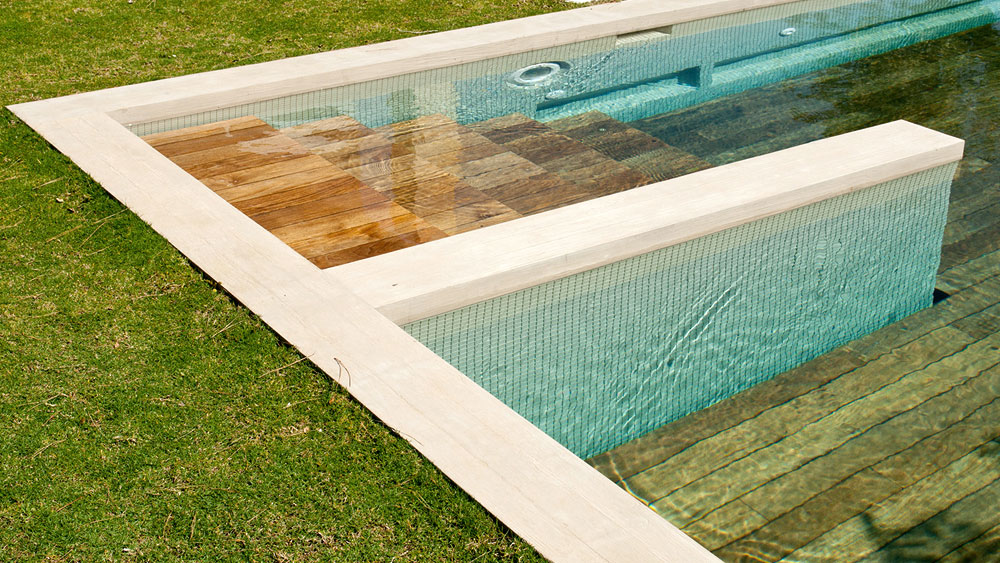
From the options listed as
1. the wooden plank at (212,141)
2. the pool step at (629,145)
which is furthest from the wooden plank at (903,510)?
the wooden plank at (212,141)

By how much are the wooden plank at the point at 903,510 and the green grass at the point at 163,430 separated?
1474 mm

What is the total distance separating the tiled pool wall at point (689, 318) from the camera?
4664 millimetres

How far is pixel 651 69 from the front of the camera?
8.64 metres

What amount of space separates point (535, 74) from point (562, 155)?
1890mm

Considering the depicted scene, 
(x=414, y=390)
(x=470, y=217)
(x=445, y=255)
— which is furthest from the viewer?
(x=470, y=217)

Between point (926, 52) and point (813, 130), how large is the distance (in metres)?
2.83

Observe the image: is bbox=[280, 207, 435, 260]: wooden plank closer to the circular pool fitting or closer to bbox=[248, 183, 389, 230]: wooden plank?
bbox=[248, 183, 389, 230]: wooden plank

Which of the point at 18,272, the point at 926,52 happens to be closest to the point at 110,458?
the point at 18,272

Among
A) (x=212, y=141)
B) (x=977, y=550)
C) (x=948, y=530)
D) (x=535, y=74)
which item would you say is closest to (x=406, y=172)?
(x=212, y=141)

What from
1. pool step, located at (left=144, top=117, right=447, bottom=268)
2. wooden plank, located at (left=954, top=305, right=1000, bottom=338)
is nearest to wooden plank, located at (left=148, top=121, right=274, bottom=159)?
pool step, located at (left=144, top=117, right=447, bottom=268)

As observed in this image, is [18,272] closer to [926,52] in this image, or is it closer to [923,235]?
[923,235]

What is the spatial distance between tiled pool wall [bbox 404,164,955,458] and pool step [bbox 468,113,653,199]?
3.07 ft

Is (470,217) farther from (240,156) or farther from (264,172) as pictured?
(240,156)

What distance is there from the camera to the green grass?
322cm
